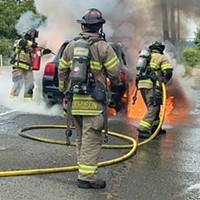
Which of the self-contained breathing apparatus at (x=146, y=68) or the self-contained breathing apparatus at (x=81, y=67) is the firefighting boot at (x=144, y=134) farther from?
the self-contained breathing apparatus at (x=81, y=67)

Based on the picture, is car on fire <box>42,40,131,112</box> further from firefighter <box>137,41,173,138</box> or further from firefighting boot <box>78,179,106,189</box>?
firefighting boot <box>78,179,106,189</box>

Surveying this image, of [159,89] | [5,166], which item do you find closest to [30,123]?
[159,89]

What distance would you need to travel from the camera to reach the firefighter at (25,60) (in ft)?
35.2

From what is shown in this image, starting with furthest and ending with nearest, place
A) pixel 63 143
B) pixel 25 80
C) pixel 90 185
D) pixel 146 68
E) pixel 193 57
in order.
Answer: pixel 193 57 < pixel 25 80 < pixel 146 68 < pixel 63 143 < pixel 90 185

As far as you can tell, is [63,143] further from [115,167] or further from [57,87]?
[57,87]

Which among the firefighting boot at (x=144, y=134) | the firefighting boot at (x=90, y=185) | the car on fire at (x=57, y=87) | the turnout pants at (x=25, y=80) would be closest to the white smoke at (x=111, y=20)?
the turnout pants at (x=25, y=80)

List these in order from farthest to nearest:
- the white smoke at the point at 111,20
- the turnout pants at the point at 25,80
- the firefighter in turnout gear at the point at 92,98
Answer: the white smoke at the point at 111,20, the turnout pants at the point at 25,80, the firefighter in turnout gear at the point at 92,98

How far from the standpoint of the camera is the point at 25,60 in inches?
427

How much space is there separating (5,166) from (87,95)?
1.40m

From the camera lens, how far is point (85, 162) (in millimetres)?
4816

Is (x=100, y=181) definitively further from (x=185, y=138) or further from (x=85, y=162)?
(x=185, y=138)

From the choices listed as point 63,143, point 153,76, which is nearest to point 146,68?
point 153,76

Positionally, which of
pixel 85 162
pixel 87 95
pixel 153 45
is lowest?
pixel 85 162

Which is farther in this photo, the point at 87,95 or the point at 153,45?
the point at 153,45
